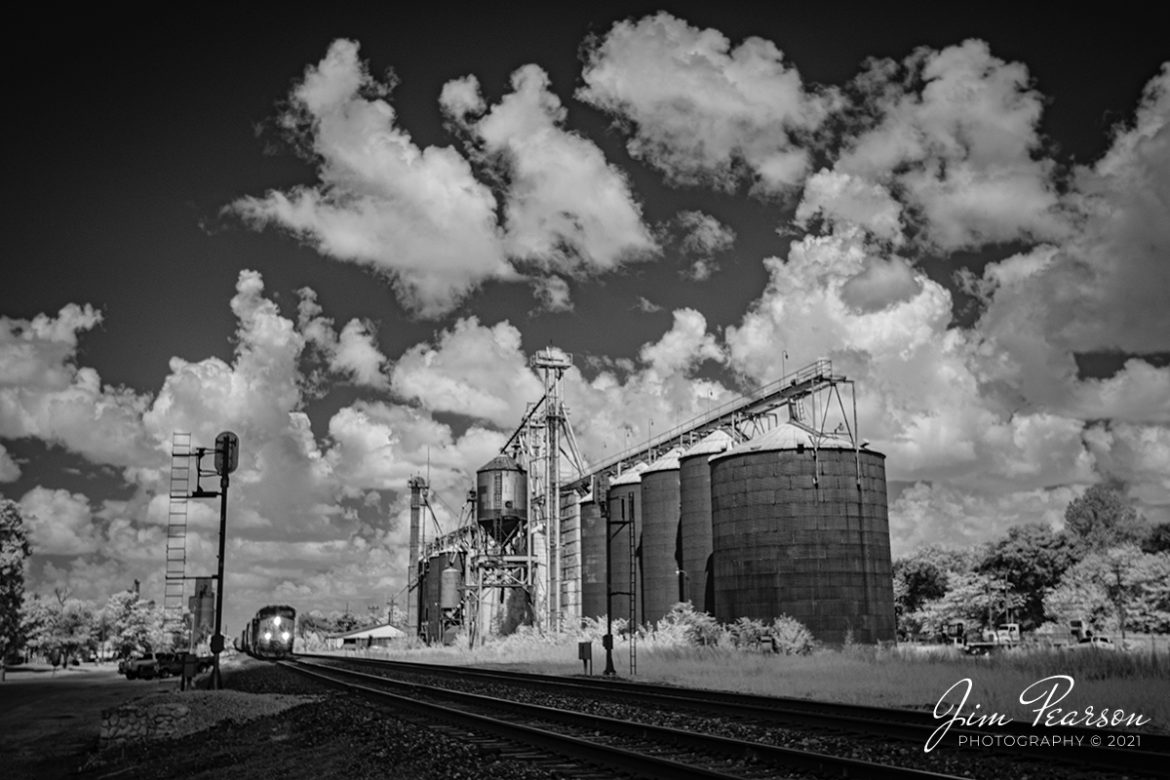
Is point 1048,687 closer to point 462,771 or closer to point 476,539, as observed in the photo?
point 462,771

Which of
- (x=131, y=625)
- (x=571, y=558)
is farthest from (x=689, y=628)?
(x=131, y=625)

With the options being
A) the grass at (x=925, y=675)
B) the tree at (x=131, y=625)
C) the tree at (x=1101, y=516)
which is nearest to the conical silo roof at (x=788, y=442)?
the grass at (x=925, y=675)

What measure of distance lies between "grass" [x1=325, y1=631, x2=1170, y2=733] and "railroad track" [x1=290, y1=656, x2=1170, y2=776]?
6.52 ft

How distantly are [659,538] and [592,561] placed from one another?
1093 cm

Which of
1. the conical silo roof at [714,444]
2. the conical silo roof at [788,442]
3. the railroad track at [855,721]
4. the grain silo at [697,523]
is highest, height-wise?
the conical silo roof at [714,444]

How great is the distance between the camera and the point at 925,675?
2564 centimetres

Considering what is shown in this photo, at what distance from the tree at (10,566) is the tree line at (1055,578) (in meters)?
68.8

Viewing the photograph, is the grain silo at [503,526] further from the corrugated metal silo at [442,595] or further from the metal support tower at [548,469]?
the corrugated metal silo at [442,595]

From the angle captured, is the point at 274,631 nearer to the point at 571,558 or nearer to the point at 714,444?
the point at 571,558

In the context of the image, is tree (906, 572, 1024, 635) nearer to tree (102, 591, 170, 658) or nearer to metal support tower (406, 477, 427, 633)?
metal support tower (406, 477, 427, 633)

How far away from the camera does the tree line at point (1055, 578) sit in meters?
73.4

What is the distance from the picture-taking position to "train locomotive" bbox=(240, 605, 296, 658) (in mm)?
72438

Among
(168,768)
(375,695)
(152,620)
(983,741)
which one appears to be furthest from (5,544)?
(152,620)

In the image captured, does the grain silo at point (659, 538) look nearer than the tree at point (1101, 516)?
Yes
